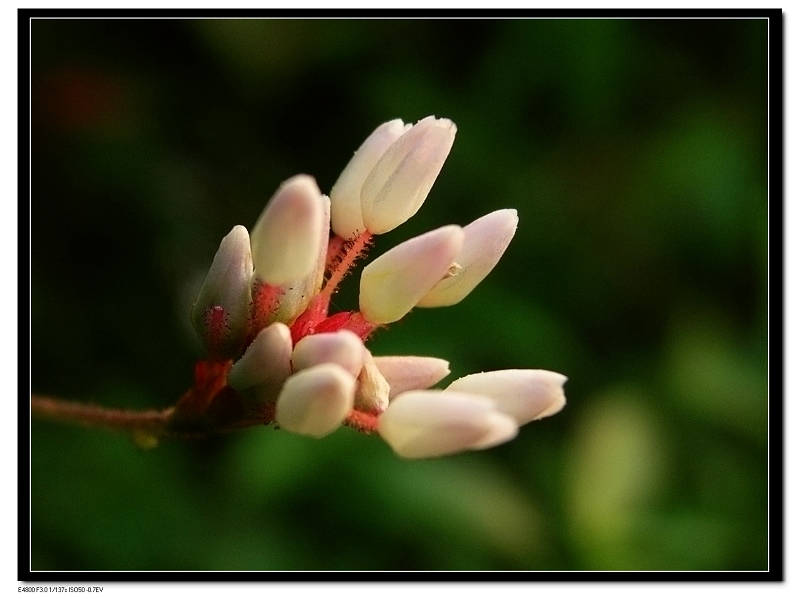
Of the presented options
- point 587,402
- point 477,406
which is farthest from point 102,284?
point 477,406

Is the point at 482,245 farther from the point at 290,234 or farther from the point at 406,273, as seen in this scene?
the point at 290,234

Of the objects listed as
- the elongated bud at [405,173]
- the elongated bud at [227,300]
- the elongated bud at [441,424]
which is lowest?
the elongated bud at [441,424]

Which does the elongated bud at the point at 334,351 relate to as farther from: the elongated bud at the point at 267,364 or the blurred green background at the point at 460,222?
the blurred green background at the point at 460,222

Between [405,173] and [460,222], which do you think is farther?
[460,222]

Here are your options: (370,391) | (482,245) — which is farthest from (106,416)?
(482,245)

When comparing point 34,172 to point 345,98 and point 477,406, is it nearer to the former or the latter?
point 345,98

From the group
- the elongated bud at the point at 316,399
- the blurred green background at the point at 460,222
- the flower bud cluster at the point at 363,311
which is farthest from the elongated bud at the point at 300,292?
the blurred green background at the point at 460,222

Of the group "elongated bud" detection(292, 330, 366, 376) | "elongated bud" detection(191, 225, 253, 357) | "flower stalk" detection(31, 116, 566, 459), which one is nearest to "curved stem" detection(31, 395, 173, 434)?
"flower stalk" detection(31, 116, 566, 459)
